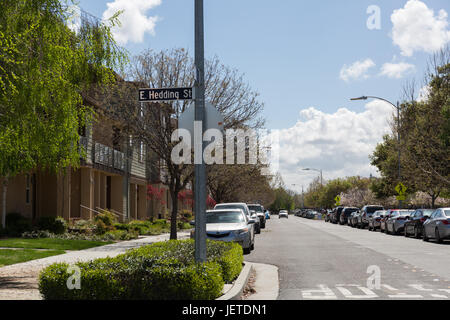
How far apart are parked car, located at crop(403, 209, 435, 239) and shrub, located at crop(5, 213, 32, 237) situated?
1745cm

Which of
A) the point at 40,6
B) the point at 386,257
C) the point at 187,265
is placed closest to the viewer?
the point at 187,265

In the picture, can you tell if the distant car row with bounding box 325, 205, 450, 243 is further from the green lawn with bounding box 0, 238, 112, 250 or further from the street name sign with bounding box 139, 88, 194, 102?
the street name sign with bounding box 139, 88, 194, 102

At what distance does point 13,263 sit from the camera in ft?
47.6

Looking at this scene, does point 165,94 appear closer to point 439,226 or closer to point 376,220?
point 439,226

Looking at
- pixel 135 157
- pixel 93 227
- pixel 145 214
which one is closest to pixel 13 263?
pixel 93 227

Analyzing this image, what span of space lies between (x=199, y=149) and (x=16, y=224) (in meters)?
16.7

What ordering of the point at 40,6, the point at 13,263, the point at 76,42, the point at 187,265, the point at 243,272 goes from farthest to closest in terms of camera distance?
the point at 13,263, the point at 243,272, the point at 76,42, the point at 40,6, the point at 187,265

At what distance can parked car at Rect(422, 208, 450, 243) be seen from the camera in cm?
2277

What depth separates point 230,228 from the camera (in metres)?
18.4

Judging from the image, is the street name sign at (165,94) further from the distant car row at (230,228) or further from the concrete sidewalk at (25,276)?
the distant car row at (230,228)

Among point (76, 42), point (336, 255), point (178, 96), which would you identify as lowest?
point (336, 255)

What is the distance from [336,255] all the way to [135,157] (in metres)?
23.4

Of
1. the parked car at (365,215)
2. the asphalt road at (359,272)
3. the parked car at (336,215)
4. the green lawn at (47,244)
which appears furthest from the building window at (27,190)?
the parked car at (336,215)
